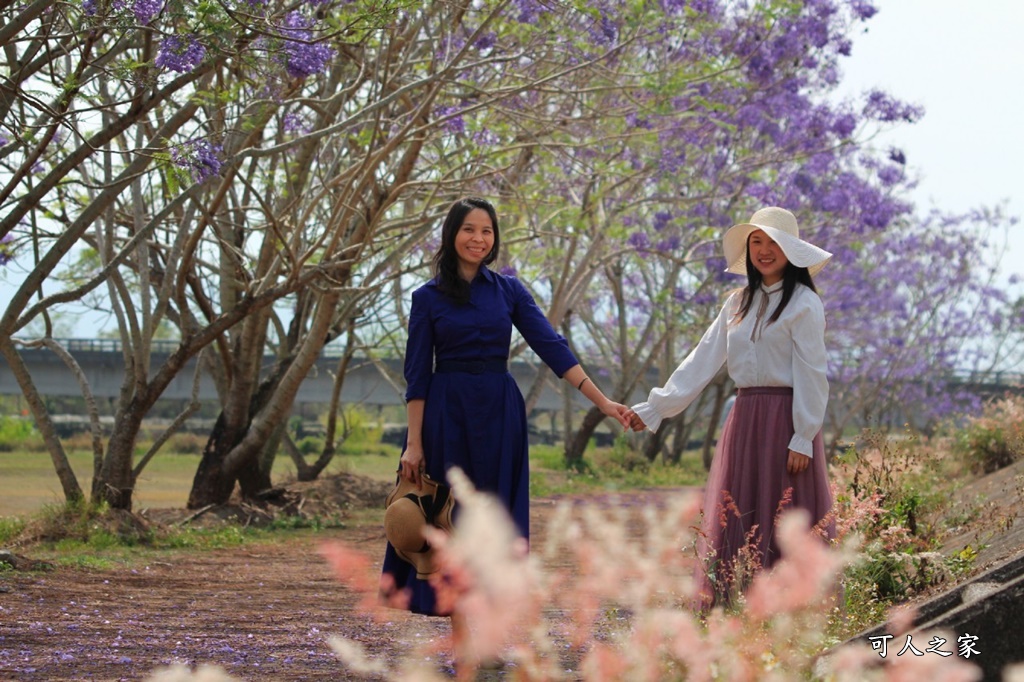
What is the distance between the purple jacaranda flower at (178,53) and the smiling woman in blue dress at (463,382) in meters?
2.13

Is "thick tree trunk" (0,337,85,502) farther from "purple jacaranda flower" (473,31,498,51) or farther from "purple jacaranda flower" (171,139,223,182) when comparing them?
"purple jacaranda flower" (473,31,498,51)

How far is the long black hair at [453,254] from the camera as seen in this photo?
515 cm

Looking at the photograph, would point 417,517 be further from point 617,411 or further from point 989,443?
point 989,443

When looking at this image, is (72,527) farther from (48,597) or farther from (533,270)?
(533,270)

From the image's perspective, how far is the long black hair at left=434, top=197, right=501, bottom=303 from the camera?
5148 mm

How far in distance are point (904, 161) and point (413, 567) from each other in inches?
539

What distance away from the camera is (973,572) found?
5352 millimetres

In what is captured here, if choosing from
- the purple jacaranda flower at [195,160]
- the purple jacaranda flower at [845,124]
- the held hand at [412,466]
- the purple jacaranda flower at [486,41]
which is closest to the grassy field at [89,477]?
the purple jacaranda flower at [195,160]

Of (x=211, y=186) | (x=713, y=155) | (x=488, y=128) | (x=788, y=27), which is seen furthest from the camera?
(x=713, y=155)

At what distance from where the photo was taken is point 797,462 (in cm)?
519

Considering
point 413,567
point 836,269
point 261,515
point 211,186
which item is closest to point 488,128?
point 211,186

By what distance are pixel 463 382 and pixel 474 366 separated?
84mm

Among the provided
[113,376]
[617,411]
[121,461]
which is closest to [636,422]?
[617,411]

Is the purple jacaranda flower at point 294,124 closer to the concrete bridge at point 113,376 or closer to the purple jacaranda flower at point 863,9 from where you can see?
the purple jacaranda flower at point 863,9
